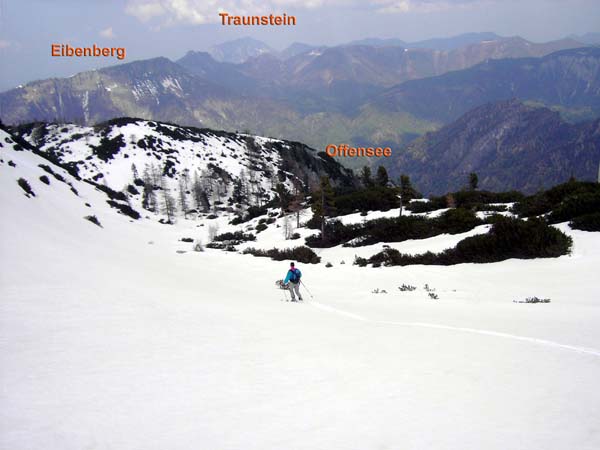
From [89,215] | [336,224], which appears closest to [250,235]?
[336,224]

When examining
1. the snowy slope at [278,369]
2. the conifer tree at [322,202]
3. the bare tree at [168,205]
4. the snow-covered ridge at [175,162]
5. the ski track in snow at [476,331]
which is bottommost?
the ski track in snow at [476,331]

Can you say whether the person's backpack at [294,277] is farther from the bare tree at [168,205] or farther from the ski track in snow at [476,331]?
the bare tree at [168,205]

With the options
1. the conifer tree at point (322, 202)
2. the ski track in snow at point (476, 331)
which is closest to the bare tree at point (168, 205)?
the conifer tree at point (322, 202)

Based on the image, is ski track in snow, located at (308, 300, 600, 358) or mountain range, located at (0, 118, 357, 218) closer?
ski track in snow, located at (308, 300, 600, 358)

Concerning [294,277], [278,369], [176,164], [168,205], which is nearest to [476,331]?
[278,369]

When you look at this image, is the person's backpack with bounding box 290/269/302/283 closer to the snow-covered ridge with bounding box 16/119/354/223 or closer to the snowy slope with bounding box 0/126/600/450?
the snowy slope with bounding box 0/126/600/450

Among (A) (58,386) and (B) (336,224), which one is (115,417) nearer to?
(A) (58,386)

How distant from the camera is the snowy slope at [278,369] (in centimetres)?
348

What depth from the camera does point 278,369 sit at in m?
5.16

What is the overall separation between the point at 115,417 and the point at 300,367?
8.09 ft

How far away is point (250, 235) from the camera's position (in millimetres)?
43375

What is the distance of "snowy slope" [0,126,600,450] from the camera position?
3482 millimetres

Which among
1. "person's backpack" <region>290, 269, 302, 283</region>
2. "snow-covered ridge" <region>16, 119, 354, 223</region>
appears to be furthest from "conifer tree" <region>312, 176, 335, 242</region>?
"snow-covered ridge" <region>16, 119, 354, 223</region>

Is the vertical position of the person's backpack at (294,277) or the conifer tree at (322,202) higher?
the conifer tree at (322,202)
